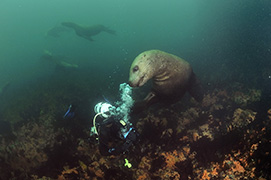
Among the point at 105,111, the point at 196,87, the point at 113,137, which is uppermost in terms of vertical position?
the point at 105,111

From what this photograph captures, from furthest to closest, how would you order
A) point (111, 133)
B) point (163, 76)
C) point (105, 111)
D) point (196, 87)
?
1. point (196, 87)
2. point (163, 76)
3. point (105, 111)
4. point (111, 133)

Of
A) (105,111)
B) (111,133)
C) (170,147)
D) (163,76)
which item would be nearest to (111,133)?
(111,133)

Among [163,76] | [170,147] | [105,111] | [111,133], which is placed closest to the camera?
[111,133]

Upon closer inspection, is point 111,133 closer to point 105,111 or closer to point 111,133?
point 111,133

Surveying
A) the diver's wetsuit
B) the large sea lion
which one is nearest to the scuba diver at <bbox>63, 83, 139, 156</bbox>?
the diver's wetsuit

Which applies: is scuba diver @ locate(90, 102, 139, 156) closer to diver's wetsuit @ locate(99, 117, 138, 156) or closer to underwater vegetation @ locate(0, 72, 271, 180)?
diver's wetsuit @ locate(99, 117, 138, 156)

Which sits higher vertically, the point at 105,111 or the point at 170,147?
the point at 105,111

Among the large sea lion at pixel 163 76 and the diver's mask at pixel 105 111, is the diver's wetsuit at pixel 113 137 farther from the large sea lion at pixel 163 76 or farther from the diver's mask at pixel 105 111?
the large sea lion at pixel 163 76

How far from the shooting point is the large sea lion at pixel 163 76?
431cm

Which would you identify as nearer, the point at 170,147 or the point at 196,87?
the point at 170,147

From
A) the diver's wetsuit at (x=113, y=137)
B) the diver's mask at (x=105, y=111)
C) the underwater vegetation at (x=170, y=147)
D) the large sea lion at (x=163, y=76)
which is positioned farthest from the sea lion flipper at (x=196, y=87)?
the diver's mask at (x=105, y=111)

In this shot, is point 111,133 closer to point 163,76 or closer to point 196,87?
point 163,76

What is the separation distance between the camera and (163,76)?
495 centimetres

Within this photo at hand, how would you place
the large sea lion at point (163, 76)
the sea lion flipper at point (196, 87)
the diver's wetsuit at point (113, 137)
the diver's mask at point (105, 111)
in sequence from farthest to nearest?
the sea lion flipper at point (196, 87) < the large sea lion at point (163, 76) < the diver's mask at point (105, 111) < the diver's wetsuit at point (113, 137)
